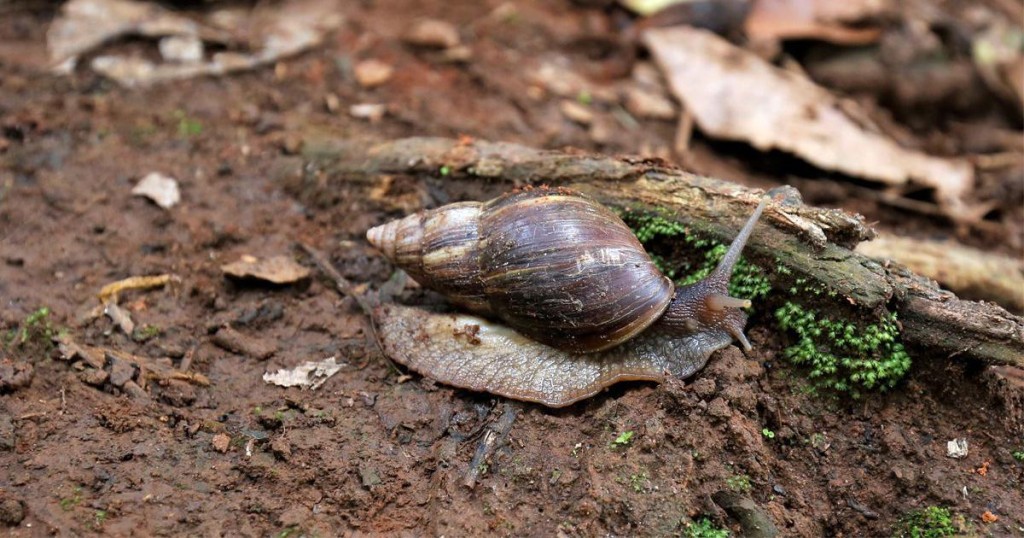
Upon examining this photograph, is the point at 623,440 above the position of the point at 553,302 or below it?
below

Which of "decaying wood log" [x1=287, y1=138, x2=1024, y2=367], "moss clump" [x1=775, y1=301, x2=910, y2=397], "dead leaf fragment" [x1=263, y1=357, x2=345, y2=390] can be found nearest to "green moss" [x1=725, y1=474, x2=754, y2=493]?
"moss clump" [x1=775, y1=301, x2=910, y2=397]

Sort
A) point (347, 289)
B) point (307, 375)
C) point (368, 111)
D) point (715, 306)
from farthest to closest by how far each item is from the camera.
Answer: point (368, 111) < point (347, 289) < point (307, 375) < point (715, 306)

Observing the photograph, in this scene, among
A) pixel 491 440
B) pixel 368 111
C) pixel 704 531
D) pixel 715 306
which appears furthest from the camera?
pixel 368 111

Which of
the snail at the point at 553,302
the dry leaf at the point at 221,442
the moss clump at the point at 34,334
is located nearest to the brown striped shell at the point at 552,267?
the snail at the point at 553,302

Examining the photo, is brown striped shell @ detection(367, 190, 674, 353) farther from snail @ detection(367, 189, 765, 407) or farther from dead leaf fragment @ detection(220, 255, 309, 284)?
dead leaf fragment @ detection(220, 255, 309, 284)

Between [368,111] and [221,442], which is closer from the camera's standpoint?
[221,442]

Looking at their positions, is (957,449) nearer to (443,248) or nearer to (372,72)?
(443,248)

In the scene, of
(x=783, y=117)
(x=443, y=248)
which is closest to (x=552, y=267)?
(x=443, y=248)

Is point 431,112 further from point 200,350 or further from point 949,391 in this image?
point 949,391
